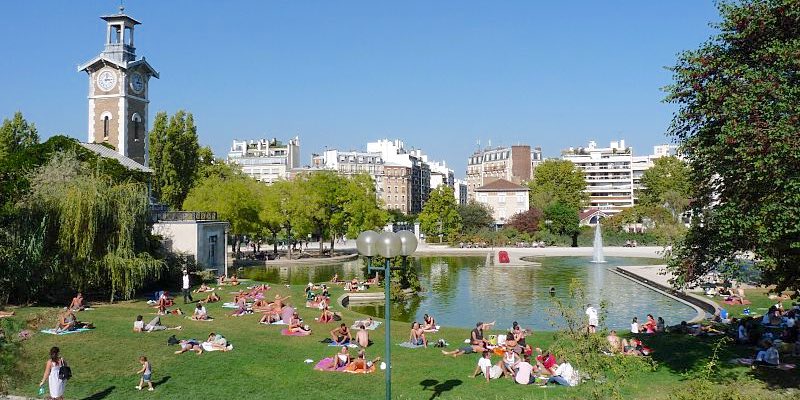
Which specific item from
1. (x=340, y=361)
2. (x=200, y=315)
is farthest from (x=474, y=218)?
(x=340, y=361)

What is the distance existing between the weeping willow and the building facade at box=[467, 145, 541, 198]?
369 feet

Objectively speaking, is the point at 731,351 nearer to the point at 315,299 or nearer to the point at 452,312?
the point at 452,312

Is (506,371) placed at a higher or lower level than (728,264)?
lower

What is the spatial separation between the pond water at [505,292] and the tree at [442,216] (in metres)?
29.6

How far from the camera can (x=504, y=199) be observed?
101 m

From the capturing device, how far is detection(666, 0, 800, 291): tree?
12.4m

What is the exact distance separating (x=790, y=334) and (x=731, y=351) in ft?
6.15

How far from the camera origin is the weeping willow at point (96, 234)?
2681cm

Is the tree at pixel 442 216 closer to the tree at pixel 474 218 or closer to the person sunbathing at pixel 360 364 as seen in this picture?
the tree at pixel 474 218

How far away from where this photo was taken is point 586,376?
1123cm

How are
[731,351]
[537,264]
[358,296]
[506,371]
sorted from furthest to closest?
[537,264]
[358,296]
[731,351]
[506,371]

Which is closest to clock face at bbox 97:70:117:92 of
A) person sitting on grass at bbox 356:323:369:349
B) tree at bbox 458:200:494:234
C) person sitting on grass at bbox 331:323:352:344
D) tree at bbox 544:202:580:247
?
person sitting on grass at bbox 331:323:352:344

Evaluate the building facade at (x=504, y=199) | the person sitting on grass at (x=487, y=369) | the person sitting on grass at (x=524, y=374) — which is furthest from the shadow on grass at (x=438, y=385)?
the building facade at (x=504, y=199)

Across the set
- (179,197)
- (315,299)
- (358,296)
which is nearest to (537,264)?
(358,296)
